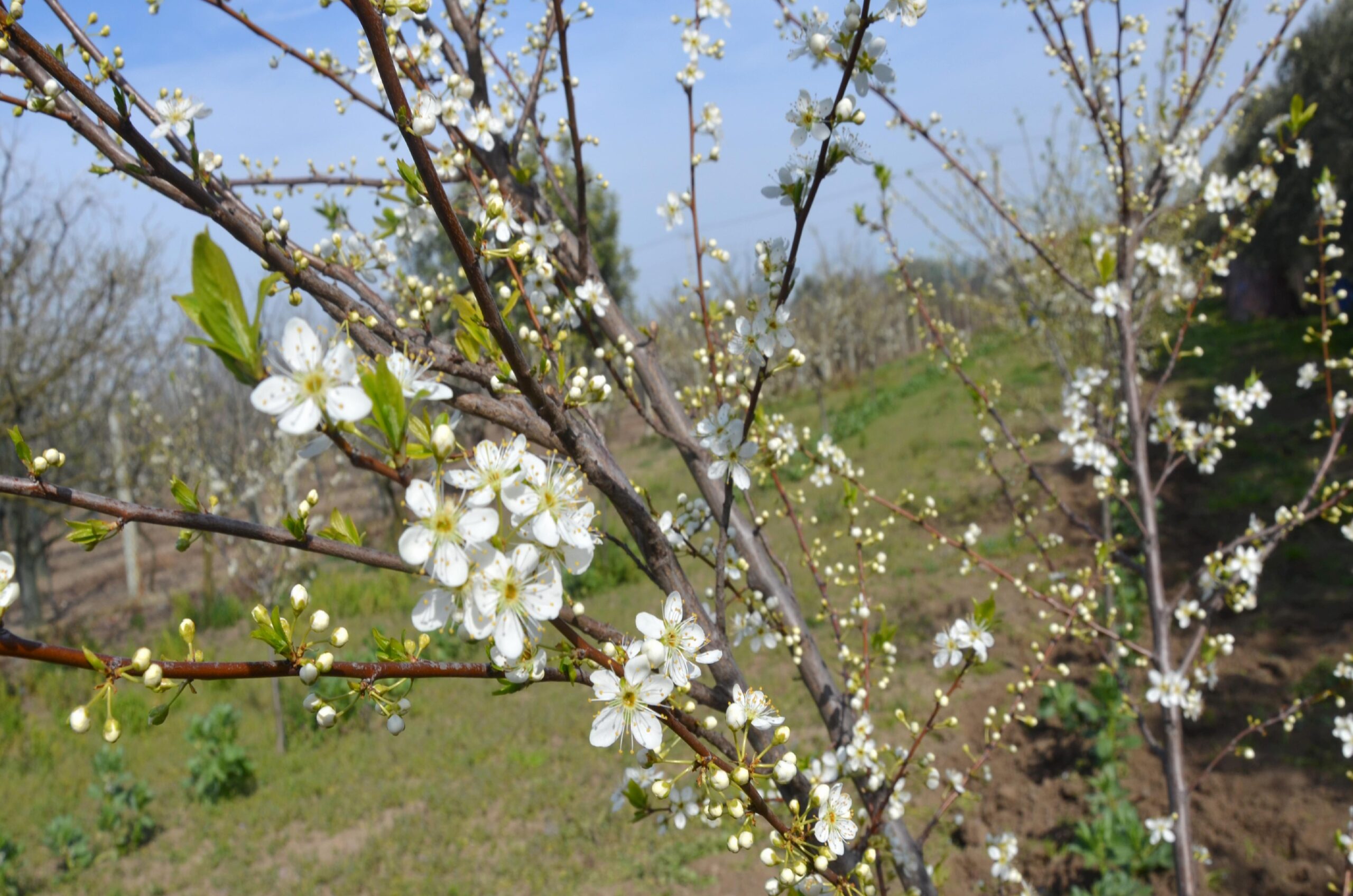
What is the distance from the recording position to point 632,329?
1.92 metres

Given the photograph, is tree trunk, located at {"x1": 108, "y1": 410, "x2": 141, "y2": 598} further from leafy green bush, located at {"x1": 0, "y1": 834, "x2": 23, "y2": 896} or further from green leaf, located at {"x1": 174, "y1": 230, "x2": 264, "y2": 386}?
green leaf, located at {"x1": 174, "y1": 230, "x2": 264, "y2": 386}

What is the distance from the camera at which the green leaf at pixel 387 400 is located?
0.67 m

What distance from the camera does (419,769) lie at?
5.86 metres

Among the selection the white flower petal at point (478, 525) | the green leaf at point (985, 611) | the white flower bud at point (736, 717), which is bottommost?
the white flower bud at point (736, 717)

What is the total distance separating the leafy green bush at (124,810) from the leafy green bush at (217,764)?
12.8 inches

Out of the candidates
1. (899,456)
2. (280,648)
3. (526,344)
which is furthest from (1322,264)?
(899,456)

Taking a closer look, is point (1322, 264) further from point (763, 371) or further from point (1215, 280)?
point (1215, 280)

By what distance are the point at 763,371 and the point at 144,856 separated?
622 centimetres

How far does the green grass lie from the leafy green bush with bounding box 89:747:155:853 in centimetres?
10

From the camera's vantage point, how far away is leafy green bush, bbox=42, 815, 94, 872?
16.3ft

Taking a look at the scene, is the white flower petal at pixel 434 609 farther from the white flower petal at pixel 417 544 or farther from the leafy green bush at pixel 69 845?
the leafy green bush at pixel 69 845

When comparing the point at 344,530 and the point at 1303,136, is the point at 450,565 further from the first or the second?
the point at 1303,136

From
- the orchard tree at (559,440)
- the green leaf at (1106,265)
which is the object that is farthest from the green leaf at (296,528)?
the green leaf at (1106,265)

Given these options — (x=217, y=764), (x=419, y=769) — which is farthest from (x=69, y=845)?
(x=419, y=769)
